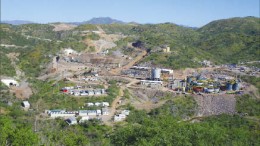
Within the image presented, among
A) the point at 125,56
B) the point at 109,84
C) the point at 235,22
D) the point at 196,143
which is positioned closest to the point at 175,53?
the point at 125,56

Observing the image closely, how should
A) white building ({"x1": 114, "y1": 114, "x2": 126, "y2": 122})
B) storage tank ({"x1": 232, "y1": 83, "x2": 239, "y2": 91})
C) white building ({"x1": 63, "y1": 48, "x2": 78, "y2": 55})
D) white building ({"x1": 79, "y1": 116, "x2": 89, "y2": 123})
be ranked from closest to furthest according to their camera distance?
white building ({"x1": 79, "y1": 116, "x2": 89, "y2": 123}) → white building ({"x1": 114, "y1": 114, "x2": 126, "y2": 122}) → storage tank ({"x1": 232, "y1": 83, "x2": 239, "y2": 91}) → white building ({"x1": 63, "y1": 48, "x2": 78, "y2": 55})

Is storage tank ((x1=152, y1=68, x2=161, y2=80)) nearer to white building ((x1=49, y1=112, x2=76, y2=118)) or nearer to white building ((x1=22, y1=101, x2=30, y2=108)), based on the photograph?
white building ((x1=49, y1=112, x2=76, y2=118))

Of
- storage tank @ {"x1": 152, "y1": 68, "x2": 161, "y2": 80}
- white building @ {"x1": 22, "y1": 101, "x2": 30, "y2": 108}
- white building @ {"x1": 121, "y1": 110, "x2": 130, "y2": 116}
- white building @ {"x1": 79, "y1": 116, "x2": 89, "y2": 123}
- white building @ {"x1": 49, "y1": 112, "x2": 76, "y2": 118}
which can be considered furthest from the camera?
storage tank @ {"x1": 152, "y1": 68, "x2": 161, "y2": 80}

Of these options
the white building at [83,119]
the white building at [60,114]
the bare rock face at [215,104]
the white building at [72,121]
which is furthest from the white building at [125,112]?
the bare rock face at [215,104]

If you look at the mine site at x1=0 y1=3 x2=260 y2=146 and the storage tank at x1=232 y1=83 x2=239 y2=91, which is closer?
the mine site at x1=0 y1=3 x2=260 y2=146

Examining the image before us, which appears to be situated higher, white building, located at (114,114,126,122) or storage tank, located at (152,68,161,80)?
storage tank, located at (152,68,161,80)

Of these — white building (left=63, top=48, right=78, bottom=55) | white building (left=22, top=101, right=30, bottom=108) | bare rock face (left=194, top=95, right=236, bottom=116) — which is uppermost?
white building (left=63, top=48, right=78, bottom=55)

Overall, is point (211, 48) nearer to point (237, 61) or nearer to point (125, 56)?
point (237, 61)

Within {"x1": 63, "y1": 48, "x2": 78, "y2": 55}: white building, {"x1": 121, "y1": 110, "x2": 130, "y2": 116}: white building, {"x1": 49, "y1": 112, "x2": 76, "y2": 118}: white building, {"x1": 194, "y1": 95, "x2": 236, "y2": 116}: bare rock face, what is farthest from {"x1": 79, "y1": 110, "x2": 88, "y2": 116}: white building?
{"x1": 63, "y1": 48, "x2": 78, "y2": 55}: white building

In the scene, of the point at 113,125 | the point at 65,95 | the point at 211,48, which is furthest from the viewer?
the point at 211,48
